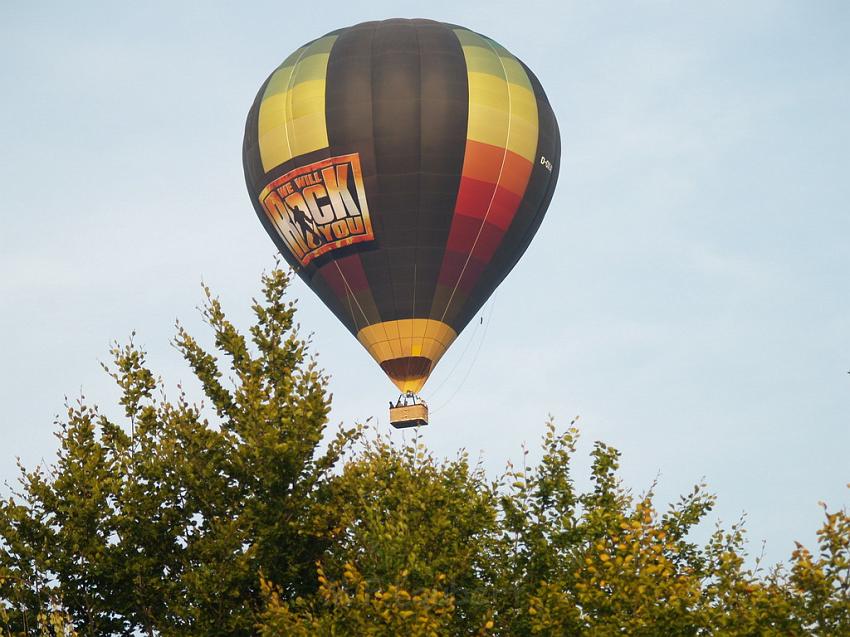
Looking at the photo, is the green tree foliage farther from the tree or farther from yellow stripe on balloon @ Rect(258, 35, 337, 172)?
yellow stripe on balloon @ Rect(258, 35, 337, 172)

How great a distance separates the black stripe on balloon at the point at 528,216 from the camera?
4731 centimetres

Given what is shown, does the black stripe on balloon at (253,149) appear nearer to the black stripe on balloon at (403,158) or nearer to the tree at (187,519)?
the black stripe on balloon at (403,158)

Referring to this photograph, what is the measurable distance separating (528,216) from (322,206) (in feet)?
24.0

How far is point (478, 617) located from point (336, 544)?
346 cm

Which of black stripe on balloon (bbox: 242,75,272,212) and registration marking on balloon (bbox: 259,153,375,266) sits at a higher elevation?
black stripe on balloon (bbox: 242,75,272,212)

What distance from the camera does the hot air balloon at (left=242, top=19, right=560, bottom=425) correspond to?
150 ft

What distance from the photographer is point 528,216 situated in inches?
1885

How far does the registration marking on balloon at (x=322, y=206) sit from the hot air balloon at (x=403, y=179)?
0.15 ft

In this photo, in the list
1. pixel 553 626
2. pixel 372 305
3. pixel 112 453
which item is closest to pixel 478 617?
pixel 553 626

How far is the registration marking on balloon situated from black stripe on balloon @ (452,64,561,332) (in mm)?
4472

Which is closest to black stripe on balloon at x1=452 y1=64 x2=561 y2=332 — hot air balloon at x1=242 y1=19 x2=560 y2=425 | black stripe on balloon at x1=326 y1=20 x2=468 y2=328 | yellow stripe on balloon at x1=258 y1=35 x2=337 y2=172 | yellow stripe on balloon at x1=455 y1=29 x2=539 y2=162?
hot air balloon at x1=242 y1=19 x2=560 y2=425

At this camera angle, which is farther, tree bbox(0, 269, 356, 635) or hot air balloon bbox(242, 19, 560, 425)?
hot air balloon bbox(242, 19, 560, 425)

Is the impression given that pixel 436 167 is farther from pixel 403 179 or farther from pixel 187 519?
pixel 187 519

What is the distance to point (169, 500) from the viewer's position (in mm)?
26469
